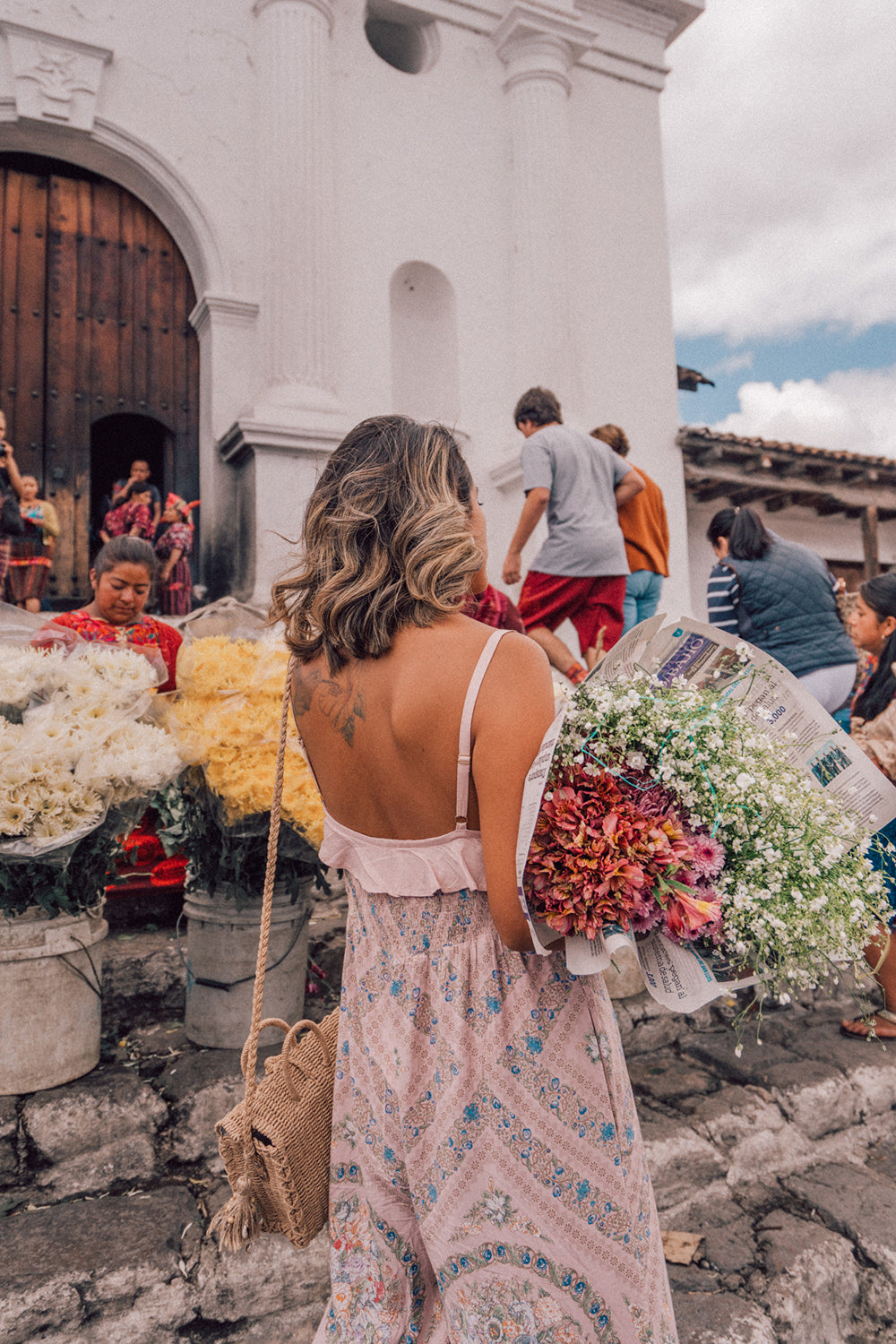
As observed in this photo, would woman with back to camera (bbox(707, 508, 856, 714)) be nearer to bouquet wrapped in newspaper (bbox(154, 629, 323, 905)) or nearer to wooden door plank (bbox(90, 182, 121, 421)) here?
bouquet wrapped in newspaper (bbox(154, 629, 323, 905))

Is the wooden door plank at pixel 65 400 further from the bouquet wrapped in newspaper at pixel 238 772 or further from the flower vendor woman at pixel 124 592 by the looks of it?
the bouquet wrapped in newspaper at pixel 238 772

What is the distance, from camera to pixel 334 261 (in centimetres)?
692

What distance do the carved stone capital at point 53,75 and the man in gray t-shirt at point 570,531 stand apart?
4134 mm

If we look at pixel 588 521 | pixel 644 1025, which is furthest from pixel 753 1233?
pixel 588 521

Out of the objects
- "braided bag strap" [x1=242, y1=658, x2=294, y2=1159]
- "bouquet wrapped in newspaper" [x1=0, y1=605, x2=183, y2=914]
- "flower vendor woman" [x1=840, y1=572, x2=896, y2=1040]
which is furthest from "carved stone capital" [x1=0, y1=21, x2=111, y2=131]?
"braided bag strap" [x1=242, y1=658, x2=294, y2=1159]

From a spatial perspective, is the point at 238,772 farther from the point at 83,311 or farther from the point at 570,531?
the point at 83,311

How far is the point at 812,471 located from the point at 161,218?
7651mm

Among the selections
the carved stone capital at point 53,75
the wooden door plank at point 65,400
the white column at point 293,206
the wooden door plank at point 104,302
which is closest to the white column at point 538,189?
the white column at point 293,206

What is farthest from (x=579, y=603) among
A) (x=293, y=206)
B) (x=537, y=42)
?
(x=537, y=42)

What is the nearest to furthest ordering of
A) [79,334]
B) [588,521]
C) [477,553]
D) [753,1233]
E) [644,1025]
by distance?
[477,553], [753,1233], [644,1025], [588,521], [79,334]

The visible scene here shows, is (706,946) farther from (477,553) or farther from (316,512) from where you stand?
(316,512)

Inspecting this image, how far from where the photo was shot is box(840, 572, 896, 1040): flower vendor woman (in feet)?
10.4

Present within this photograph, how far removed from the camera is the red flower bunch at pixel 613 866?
3.67 ft

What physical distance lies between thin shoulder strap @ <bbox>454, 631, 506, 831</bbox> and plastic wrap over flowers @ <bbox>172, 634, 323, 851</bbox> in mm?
1377
